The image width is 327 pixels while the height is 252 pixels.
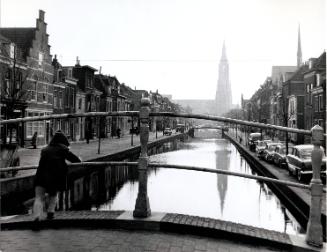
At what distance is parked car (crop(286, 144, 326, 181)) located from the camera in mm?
14984

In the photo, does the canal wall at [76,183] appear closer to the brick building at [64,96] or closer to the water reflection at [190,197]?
the water reflection at [190,197]

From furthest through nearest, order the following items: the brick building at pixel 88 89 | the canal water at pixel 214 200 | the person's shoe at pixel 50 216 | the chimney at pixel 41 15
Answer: the brick building at pixel 88 89
the chimney at pixel 41 15
the canal water at pixel 214 200
the person's shoe at pixel 50 216

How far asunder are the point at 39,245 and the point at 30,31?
31.4m

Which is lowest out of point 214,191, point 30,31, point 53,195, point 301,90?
point 214,191

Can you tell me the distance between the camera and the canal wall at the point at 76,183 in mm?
11445

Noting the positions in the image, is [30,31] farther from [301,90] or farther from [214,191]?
[301,90]

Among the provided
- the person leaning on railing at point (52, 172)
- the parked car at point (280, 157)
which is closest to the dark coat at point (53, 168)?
the person leaning on railing at point (52, 172)

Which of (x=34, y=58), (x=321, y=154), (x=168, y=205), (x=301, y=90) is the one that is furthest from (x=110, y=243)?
(x=301, y=90)

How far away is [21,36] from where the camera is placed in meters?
31.1

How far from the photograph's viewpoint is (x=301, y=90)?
49.2m

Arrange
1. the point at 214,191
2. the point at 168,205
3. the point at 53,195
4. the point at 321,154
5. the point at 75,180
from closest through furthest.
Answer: the point at 321,154 → the point at 53,195 → the point at 168,205 → the point at 214,191 → the point at 75,180

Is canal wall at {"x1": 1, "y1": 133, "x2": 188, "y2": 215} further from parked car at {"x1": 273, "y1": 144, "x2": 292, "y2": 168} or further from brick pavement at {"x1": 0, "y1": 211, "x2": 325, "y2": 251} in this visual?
Answer: parked car at {"x1": 273, "y1": 144, "x2": 292, "y2": 168}

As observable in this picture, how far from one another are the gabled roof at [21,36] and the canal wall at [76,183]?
12.8 m

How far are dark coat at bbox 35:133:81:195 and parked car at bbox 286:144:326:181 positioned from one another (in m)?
11.5
